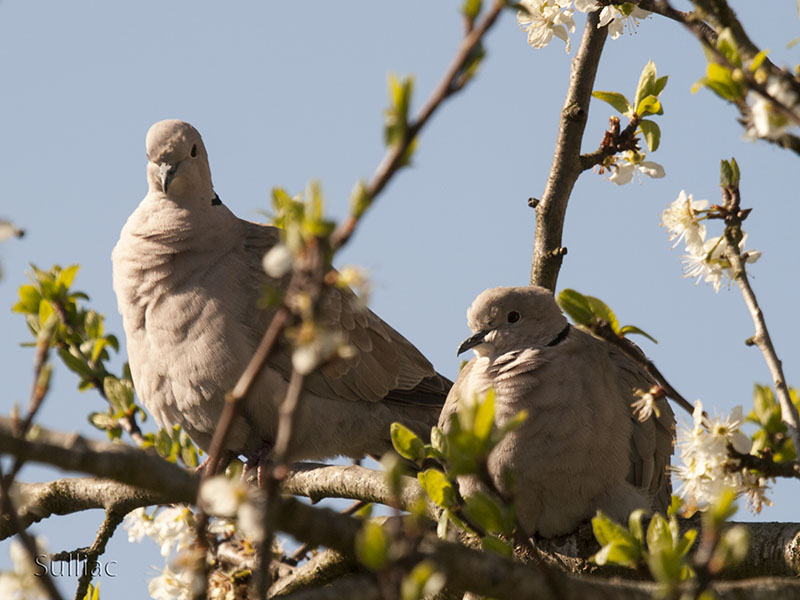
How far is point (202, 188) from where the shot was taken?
503cm

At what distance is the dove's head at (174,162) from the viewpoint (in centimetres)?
486

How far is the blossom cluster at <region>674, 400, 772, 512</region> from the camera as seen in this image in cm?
260

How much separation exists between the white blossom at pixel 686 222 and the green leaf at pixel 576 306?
50 cm

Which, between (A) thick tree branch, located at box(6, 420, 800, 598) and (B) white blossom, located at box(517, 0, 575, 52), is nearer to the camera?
(A) thick tree branch, located at box(6, 420, 800, 598)

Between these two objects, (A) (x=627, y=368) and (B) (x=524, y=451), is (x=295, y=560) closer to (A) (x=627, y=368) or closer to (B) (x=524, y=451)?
(B) (x=524, y=451)

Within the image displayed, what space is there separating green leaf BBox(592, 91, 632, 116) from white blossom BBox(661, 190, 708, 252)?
2.46 ft

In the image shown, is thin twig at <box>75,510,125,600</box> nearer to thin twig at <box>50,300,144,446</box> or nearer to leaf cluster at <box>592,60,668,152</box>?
thin twig at <box>50,300,144,446</box>

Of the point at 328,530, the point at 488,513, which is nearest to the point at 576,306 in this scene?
the point at 488,513

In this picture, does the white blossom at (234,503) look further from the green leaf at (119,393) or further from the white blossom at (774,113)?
the green leaf at (119,393)

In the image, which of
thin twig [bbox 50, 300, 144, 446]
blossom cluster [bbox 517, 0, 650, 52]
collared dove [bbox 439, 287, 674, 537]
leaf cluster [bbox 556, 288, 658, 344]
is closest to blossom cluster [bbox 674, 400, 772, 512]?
leaf cluster [bbox 556, 288, 658, 344]

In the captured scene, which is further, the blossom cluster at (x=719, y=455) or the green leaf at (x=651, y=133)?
the green leaf at (x=651, y=133)

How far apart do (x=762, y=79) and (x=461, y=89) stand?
0.87 meters

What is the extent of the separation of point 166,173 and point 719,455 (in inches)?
A: 120

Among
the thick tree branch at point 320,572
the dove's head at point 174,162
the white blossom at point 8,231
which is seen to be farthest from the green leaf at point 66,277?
the white blossom at point 8,231
